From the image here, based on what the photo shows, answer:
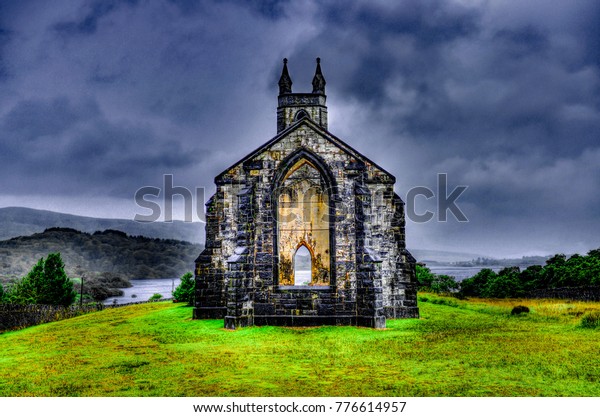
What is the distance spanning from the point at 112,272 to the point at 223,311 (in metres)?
109

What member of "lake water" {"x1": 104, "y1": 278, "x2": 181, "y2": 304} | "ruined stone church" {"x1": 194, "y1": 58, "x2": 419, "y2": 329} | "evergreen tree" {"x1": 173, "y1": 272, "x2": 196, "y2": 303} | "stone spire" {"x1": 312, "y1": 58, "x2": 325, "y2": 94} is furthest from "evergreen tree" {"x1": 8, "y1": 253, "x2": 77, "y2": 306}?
"stone spire" {"x1": 312, "y1": 58, "x2": 325, "y2": 94}

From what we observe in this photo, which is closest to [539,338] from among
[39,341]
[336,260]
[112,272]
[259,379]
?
[336,260]

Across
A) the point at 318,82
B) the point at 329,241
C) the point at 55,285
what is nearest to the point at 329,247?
the point at 329,241

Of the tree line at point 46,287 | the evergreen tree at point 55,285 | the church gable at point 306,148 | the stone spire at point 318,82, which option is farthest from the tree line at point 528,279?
the evergreen tree at point 55,285

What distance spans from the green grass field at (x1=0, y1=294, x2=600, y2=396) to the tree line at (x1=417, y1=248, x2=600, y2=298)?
17593 millimetres

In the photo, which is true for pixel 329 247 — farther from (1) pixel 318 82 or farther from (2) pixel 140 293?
(2) pixel 140 293

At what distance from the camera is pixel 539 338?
13273mm

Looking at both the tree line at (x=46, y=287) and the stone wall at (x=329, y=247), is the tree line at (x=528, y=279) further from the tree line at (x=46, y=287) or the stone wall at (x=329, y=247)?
the tree line at (x=46, y=287)

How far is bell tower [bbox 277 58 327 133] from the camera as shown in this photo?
28547 mm

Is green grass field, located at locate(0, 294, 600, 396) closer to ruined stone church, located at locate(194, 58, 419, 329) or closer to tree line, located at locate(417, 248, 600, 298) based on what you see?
ruined stone church, located at locate(194, 58, 419, 329)

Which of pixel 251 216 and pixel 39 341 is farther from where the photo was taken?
pixel 251 216

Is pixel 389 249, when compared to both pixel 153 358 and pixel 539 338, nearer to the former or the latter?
pixel 539 338

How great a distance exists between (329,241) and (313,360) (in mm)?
6815

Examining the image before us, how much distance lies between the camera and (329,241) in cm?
1711
